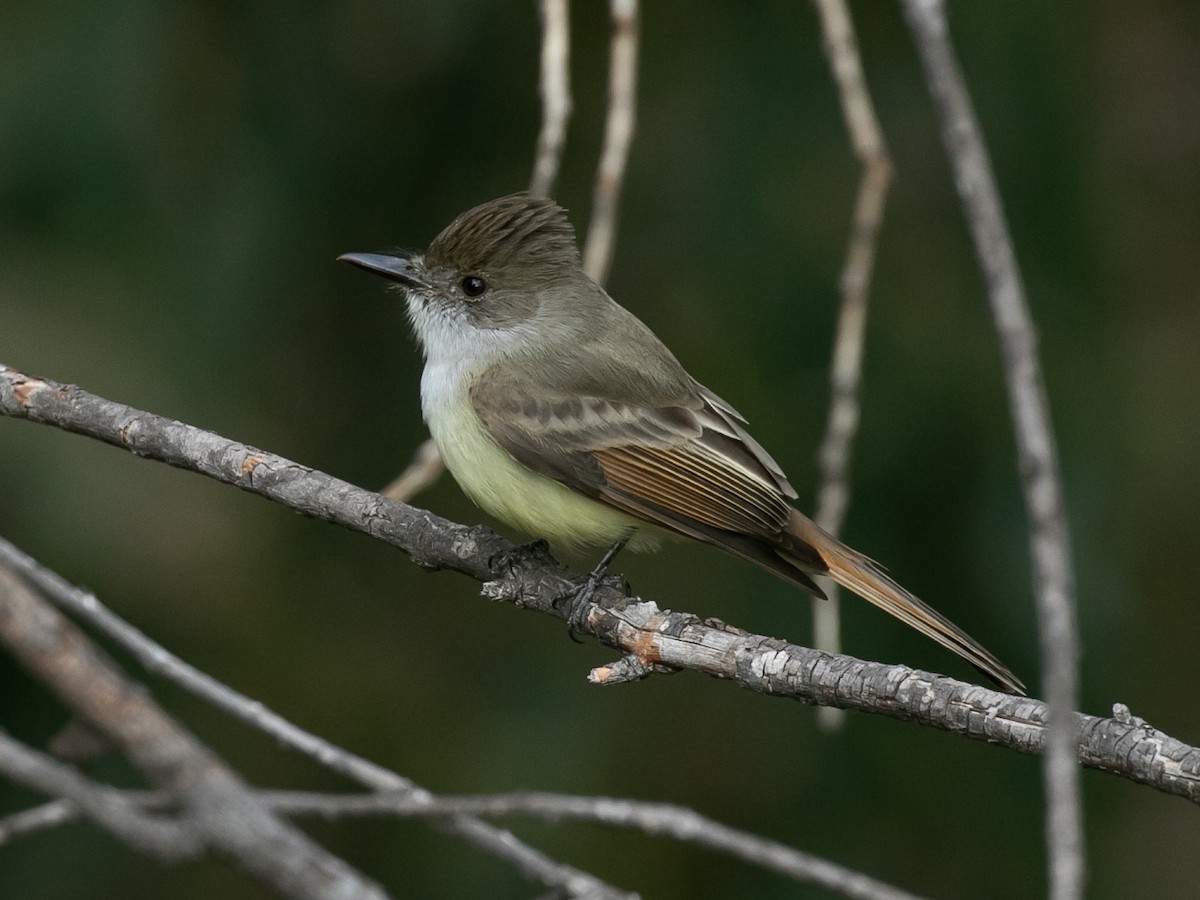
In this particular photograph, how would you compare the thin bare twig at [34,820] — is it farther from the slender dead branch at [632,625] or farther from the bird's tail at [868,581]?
the bird's tail at [868,581]

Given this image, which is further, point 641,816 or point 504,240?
point 504,240

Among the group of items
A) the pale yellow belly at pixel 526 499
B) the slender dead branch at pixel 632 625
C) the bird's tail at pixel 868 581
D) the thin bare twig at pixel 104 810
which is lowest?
the thin bare twig at pixel 104 810

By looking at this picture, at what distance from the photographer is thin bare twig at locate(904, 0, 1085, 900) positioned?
1.42 meters

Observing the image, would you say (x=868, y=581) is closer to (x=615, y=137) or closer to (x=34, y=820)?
(x=615, y=137)

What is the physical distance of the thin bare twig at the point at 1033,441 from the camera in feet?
4.66

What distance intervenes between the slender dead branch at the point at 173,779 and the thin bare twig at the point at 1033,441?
67 cm

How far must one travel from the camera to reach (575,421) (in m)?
4.07

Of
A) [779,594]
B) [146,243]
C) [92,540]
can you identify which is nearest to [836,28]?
[779,594]

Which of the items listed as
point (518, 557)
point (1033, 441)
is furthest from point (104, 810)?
point (518, 557)

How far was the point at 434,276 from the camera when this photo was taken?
14.8 feet

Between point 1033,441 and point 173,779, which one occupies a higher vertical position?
point 1033,441

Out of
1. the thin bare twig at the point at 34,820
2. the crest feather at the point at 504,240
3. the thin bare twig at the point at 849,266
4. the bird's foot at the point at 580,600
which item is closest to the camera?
the thin bare twig at the point at 34,820

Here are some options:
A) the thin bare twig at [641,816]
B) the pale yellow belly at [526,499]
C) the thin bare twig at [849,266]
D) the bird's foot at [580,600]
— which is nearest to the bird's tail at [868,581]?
the thin bare twig at [849,266]

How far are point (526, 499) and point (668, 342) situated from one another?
137 centimetres
